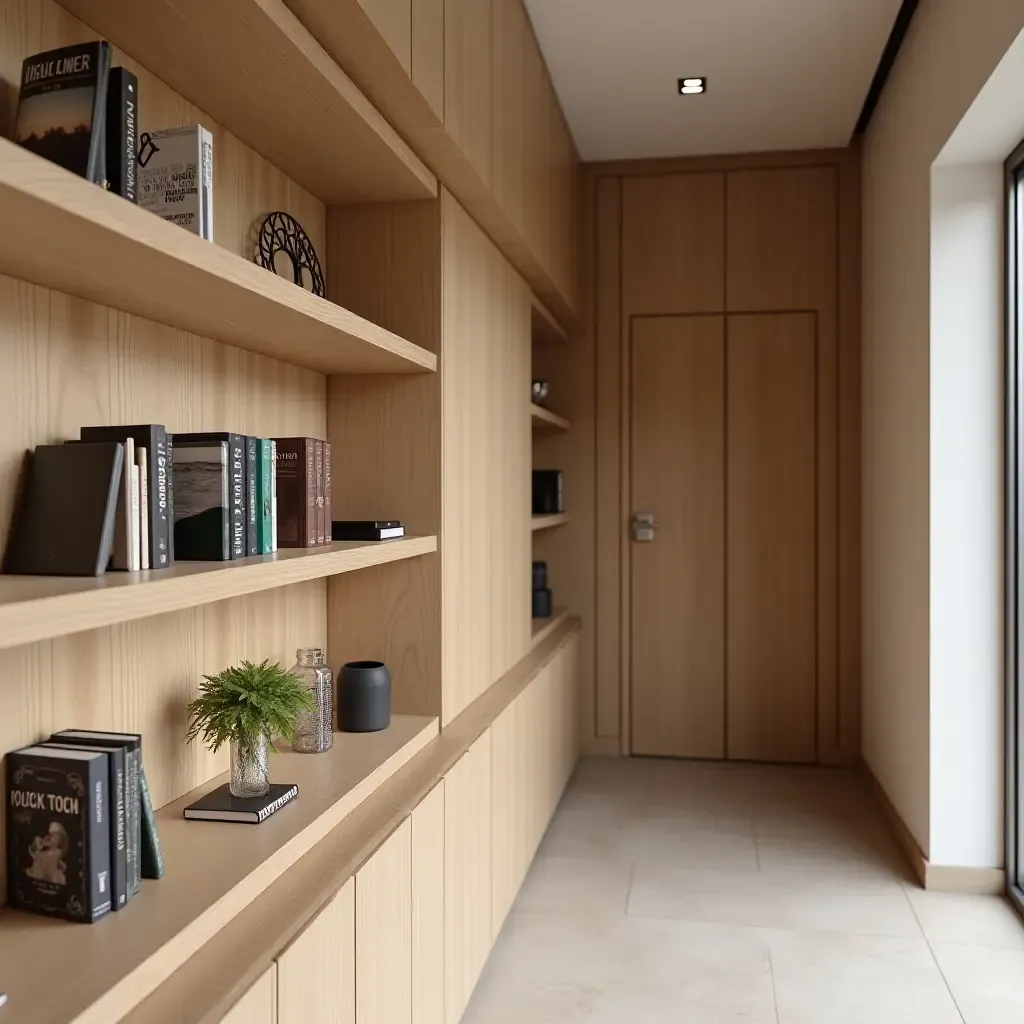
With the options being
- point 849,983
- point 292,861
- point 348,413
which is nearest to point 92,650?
point 292,861

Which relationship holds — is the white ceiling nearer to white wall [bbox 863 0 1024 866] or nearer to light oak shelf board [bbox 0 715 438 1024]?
white wall [bbox 863 0 1024 866]

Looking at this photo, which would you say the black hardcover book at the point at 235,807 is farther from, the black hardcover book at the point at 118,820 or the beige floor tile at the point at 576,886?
the beige floor tile at the point at 576,886

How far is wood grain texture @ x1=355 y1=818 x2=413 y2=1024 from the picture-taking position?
1628 mm

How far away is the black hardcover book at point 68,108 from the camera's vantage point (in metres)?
1.18

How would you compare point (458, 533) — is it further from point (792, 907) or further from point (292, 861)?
point (792, 907)

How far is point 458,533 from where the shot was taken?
8.46ft

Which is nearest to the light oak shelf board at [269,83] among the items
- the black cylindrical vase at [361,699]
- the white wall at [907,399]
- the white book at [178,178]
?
the white book at [178,178]

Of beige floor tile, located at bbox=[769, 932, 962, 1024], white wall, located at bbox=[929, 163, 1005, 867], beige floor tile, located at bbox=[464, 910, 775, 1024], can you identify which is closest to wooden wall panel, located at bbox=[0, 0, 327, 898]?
beige floor tile, located at bbox=[464, 910, 775, 1024]

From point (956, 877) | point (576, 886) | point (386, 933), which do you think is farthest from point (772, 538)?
point (386, 933)

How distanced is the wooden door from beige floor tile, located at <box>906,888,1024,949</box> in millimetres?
1573

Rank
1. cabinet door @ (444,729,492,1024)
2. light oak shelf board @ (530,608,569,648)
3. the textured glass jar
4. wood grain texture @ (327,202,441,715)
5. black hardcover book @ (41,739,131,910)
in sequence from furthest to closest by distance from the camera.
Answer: light oak shelf board @ (530,608,569,648), wood grain texture @ (327,202,441,715), cabinet door @ (444,729,492,1024), the textured glass jar, black hardcover book @ (41,739,131,910)

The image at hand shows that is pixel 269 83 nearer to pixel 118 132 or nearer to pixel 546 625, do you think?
pixel 118 132

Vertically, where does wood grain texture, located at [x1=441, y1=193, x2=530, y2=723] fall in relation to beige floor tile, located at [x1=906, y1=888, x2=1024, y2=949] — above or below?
above

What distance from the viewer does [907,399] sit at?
345 centimetres
